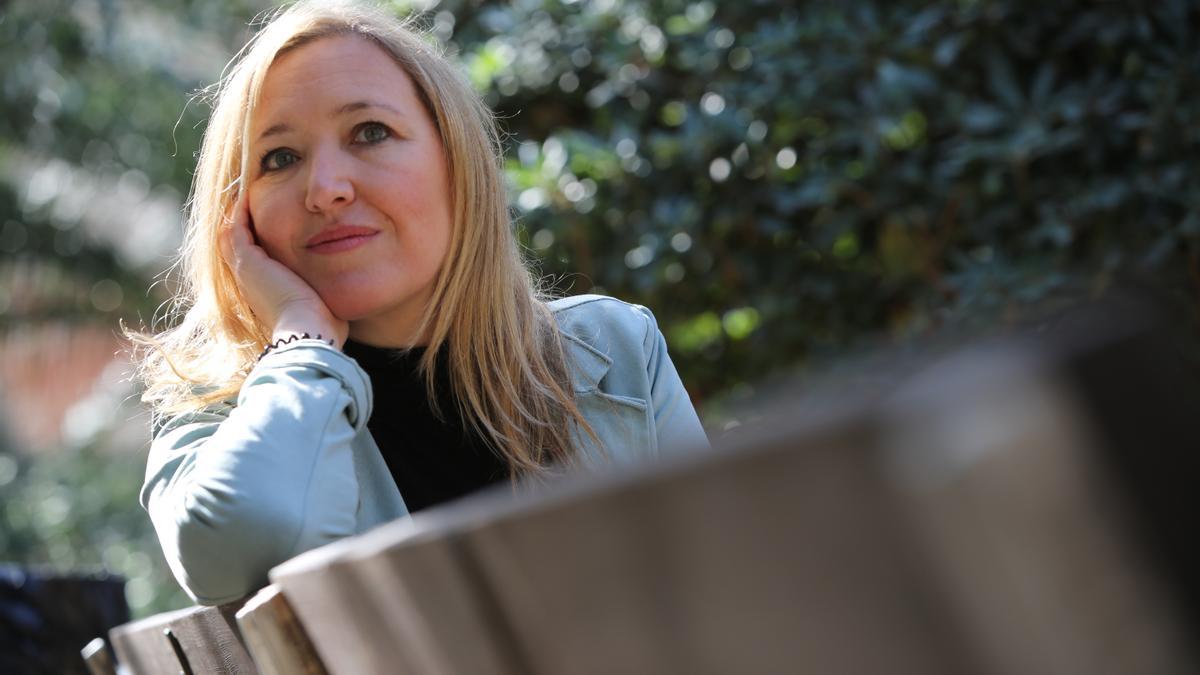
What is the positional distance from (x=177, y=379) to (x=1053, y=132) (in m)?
2.61

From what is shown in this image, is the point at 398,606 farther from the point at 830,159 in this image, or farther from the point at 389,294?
the point at 830,159

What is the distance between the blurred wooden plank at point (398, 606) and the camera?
78 cm

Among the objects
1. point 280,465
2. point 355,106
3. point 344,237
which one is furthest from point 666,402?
point 280,465

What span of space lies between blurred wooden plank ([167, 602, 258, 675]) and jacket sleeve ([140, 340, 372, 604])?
0.47ft

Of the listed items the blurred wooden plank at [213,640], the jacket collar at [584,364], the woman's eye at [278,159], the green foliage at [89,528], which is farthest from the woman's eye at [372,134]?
the green foliage at [89,528]

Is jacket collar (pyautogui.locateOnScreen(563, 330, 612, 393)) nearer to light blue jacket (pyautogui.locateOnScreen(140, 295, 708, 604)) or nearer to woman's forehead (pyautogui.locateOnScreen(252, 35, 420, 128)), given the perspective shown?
light blue jacket (pyautogui.locateOnScreen(140, 295, 708, 604))

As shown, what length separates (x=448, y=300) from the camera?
7.69ft

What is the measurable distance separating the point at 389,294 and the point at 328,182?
220 millimetres

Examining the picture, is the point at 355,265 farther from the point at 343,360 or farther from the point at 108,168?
the point at 108,168

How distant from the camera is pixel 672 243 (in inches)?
166

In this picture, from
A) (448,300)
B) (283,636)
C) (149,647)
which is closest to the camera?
(283,636)

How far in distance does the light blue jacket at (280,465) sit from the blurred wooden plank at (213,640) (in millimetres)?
131

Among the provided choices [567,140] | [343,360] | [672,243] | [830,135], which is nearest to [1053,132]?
[830,135]

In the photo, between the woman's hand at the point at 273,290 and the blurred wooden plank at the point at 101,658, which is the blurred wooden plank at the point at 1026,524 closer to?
the blurred wooden plank at the point at 101,658
